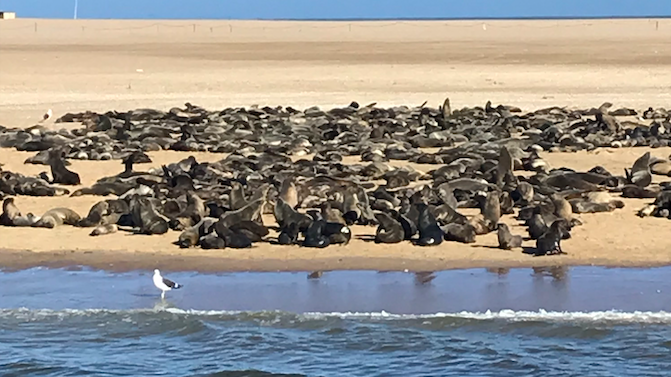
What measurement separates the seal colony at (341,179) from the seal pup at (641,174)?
0.02 metres

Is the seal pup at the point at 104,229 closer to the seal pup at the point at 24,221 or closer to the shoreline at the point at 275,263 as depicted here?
the seal pup at the point at 24,221

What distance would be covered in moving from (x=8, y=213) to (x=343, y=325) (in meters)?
4.58

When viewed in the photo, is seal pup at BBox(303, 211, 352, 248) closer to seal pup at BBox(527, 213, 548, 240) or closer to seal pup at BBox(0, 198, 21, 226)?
seal pup at BBox(527, 213, 548, 240)

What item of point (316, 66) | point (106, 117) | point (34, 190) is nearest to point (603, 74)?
point (316, 66)

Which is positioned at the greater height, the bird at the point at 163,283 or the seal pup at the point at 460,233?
the seal pup at the point at 460,233

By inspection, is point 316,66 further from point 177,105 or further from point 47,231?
point 47,231

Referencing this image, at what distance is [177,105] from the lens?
24812 mm

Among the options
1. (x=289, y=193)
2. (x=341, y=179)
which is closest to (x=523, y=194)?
(x=341, y=179)

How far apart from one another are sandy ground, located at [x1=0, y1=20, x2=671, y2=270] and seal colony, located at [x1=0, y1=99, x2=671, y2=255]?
0.69 feet

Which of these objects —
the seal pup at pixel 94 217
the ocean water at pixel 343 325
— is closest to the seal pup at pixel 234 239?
the ocean water at pixel 343 325

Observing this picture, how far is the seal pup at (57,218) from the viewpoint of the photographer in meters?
11.2

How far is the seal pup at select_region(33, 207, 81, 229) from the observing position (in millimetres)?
11164

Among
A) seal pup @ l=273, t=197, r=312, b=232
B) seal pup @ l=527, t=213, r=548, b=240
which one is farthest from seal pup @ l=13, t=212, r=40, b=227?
seal pup @ l=527, t=213, r=548, b=240

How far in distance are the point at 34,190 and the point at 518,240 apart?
18.0 feet
